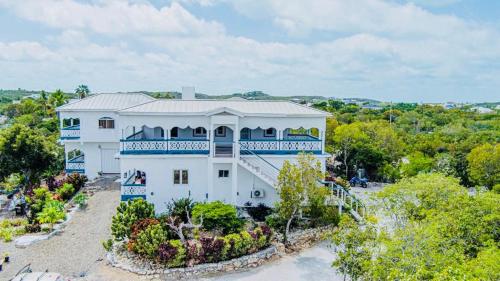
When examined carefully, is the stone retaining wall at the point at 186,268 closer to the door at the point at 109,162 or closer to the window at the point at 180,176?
the window at the point at 180,176

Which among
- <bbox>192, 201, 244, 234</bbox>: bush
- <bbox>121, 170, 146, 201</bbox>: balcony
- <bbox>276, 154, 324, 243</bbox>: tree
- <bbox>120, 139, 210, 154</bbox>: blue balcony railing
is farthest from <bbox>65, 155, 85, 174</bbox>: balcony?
<bbox>276, 154, 324, 243</bbox>: tree

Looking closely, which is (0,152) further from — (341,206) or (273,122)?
(341,206)

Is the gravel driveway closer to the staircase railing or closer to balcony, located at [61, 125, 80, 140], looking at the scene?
balcony, located at [61, 125, 80, 140]

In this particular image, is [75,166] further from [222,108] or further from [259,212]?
[259,212]

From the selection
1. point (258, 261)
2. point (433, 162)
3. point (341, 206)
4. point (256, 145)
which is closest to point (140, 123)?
point (256, 145)

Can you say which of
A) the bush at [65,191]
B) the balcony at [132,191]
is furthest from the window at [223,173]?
the bush at [65,191]
